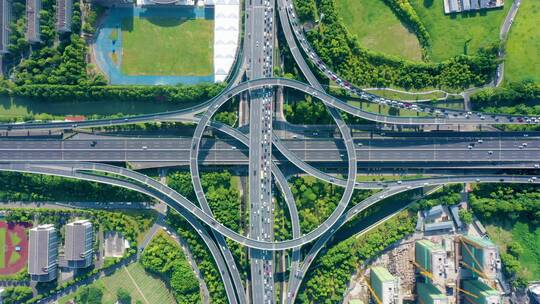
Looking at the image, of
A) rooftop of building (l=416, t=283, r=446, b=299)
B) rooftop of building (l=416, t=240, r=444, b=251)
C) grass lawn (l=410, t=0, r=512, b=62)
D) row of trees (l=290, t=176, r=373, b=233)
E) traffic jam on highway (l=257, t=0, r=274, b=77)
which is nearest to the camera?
rooftop of building (l=416, t=283, r=446, b=299)

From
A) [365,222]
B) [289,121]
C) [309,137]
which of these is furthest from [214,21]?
[365,222]

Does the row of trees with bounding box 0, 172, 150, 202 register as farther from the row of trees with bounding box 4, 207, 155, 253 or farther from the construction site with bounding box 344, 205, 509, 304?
the construction site with bounding box 344, 205, 509, 304

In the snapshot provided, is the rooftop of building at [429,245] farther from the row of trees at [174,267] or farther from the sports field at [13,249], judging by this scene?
the sports field at [13,249]

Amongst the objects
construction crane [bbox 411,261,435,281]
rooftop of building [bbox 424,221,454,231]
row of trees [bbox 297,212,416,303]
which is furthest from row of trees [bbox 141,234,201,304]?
rooftop of building [bbox 424,221,454,231]

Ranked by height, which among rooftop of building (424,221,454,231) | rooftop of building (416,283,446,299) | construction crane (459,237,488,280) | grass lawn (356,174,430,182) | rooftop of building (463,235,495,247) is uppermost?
grass lawn (356,174,430,182)

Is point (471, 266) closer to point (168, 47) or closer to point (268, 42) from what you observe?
point (268, 42)

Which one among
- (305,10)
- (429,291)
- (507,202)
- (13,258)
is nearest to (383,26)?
(305,10)

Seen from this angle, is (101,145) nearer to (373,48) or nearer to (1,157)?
(1,157)

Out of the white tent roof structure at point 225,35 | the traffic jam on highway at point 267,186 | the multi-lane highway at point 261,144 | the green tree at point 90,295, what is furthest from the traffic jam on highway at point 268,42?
the green tree at point 90,295
